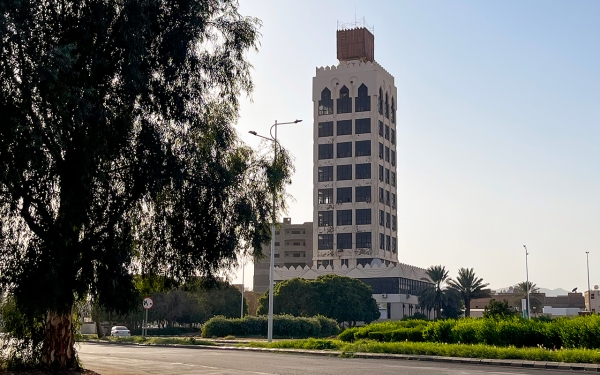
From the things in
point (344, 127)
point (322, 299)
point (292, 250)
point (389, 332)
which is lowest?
point (389, 332)

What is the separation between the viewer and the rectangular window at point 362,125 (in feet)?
417

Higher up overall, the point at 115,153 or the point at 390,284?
the point at 115,153

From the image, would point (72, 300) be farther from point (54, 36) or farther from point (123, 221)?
point (54, 36)

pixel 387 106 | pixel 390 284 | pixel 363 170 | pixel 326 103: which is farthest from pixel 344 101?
pixel 390 284

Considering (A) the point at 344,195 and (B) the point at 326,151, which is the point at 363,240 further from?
(B) the point at 326,151

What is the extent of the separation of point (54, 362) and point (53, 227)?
3.86m

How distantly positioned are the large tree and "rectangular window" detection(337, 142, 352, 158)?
108 m

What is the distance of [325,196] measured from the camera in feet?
422

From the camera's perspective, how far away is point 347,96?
429ft

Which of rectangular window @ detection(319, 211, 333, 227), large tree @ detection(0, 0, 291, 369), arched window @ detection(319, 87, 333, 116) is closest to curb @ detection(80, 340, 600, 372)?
large tree @ detection(0, 0, 291, 369)

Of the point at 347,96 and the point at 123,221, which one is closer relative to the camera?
the point at 123,221

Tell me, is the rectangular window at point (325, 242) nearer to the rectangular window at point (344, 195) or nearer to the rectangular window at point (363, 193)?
the rectangular window at point (344, 195)

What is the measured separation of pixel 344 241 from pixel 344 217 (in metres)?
4.35

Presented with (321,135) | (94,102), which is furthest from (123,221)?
(321,135)
